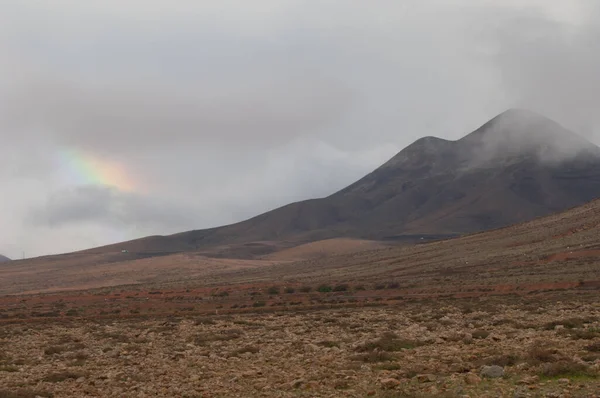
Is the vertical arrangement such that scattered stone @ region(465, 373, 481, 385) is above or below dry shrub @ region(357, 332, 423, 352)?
above

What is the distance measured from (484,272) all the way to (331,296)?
2111 centimetres

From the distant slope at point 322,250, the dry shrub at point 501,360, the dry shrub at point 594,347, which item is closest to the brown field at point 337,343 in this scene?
the dry shrub at point 501,360

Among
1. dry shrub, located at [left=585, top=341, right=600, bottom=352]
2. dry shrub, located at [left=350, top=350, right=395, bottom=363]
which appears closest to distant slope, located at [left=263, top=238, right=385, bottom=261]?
dry shrub, located at [left=350, top=350, right=395, bottom=363]

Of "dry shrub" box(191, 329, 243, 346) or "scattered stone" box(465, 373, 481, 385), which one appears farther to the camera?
"dry shrub" box(191, 329, 243, 346)

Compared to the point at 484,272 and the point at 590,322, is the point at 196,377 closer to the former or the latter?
the point at 590,322

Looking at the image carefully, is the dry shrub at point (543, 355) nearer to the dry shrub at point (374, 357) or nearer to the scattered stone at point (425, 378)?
the scattered stone at point (425, 378)

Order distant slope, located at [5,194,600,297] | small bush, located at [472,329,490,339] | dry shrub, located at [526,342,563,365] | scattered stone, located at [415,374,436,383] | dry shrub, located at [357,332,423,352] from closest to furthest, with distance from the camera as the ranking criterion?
scattered stone, located at [415,374,436,383] < dry shrub, located at [526,342,563,365] < dry shrub, located at [357,332,423,352] < small bush, located at [472,329,490,339] < distant slope, located at [5,194,600,297]

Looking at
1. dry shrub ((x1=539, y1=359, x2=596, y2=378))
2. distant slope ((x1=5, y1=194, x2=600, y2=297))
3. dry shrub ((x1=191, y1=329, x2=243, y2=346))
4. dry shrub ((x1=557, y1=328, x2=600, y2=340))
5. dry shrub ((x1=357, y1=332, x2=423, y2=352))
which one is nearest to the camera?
dry shrub ((x1=539, y1=359, x2=596, y2=378))

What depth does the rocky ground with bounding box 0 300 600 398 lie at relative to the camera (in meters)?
15.6

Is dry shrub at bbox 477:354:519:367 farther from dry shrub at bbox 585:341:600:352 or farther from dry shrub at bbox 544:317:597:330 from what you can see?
dry shrub at bbox 544:317:597:330

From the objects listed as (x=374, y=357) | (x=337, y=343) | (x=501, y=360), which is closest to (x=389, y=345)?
(x=374, y=357)

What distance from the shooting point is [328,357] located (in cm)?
2141

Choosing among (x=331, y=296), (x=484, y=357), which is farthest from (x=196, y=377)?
(x=331, y=296)

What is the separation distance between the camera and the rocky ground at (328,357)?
51.2 feet
